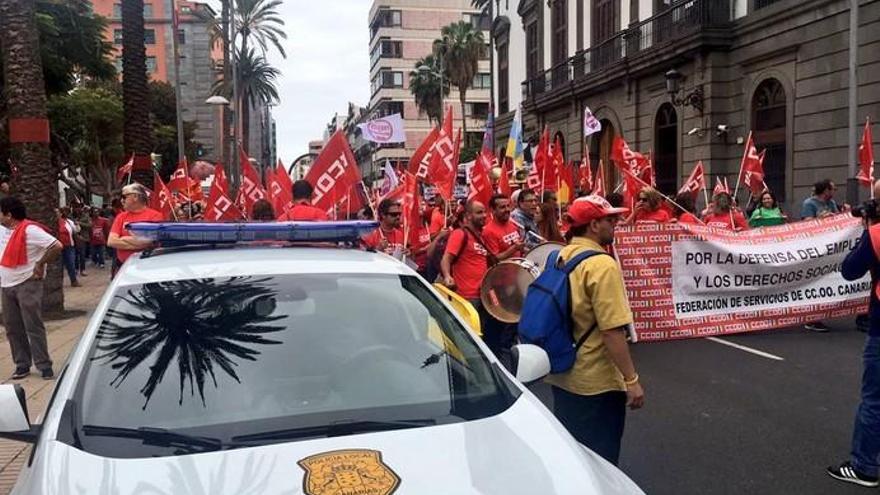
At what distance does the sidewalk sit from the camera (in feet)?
17.2

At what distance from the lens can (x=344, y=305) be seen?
3316 mm

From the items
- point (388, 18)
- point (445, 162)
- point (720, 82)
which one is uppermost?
point (388, 18)

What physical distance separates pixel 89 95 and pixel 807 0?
33897mm

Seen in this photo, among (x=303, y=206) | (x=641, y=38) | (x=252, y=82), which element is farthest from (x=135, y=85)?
(x=252, y=82)

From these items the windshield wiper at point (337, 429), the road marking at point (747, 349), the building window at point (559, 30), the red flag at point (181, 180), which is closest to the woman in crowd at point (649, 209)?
the road marking at point (747, 349)

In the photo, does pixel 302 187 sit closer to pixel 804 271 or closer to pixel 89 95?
pixel 804 271

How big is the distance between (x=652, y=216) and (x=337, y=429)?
334 inches

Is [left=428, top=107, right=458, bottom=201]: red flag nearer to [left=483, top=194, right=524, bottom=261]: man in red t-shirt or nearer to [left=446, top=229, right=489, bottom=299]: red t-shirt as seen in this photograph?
[left=483, top=194, right=524, bottom=261]: man in red t-shirt

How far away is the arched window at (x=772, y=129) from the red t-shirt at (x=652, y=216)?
13.4 metres

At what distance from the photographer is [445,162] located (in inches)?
416

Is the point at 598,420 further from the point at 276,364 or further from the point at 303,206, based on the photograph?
the point at 303,206

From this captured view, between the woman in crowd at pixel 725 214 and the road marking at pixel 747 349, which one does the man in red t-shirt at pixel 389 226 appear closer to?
the road marking at pixel 747 349

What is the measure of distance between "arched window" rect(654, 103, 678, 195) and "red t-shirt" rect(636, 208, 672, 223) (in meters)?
18.1

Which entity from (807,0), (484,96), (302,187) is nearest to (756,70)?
(807,0)
